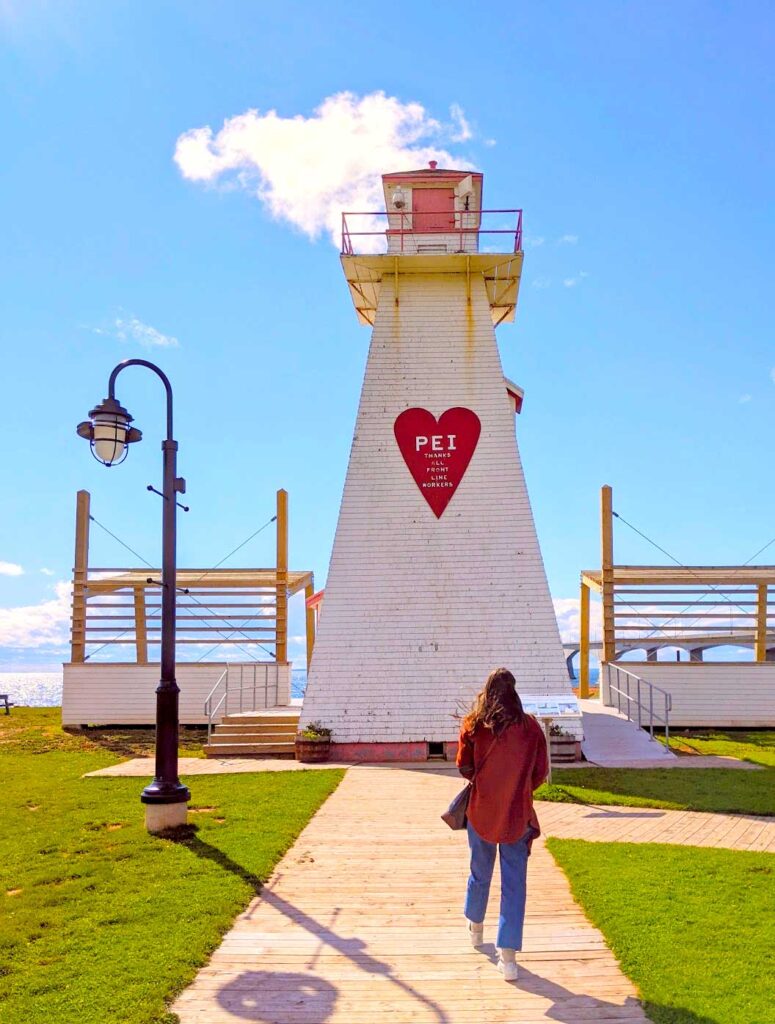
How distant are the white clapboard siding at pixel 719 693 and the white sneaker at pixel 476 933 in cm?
1433

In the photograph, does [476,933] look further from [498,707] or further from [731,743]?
[731,743]

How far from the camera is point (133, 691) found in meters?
19.4

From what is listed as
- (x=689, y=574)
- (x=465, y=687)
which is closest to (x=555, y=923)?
(x=465, y=687)

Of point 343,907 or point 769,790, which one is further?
point 769,790

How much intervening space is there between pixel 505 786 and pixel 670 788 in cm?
696

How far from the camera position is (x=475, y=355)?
1538 cm

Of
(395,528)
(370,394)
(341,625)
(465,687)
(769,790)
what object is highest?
(370,394)

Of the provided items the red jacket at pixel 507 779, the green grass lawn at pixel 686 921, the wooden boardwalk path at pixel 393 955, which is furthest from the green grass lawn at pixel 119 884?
the green grass lawn at pixel 686 921

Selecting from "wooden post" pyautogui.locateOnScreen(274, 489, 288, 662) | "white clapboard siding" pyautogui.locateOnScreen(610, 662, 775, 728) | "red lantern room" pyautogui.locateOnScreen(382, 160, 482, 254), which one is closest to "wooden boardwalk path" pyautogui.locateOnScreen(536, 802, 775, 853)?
"white clapboard siding" pyautogui.locateOnScreen(610, 662, 775, 728)

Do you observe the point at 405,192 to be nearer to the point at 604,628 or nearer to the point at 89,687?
the point at 604,628

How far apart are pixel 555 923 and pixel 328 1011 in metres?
1.90

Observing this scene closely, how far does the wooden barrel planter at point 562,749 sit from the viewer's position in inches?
523

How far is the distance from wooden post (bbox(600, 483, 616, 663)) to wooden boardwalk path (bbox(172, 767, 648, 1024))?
11.8 meters

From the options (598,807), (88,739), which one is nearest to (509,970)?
(598,807)
